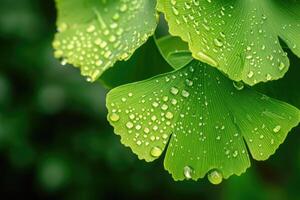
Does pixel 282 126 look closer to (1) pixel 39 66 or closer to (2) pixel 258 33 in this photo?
(2) pixel 258 33

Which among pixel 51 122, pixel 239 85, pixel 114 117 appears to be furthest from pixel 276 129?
pixel 51 122

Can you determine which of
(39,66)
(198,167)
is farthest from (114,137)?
(198,167)

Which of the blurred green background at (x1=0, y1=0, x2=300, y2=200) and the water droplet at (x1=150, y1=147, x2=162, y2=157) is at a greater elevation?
the water droplet at (x1=150, y1=147, x2=162, y2=157)

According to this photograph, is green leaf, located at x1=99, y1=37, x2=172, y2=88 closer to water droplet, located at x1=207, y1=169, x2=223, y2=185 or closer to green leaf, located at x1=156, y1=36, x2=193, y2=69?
green leaf, located at x1=156, y1=36, x2=193, y2=69

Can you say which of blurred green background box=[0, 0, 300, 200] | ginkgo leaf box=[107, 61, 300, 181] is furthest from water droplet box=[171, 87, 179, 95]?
blurred green background box=[0, 0, 300, 200]

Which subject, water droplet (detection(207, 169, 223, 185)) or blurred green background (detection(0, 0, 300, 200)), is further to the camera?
blurred green background (detection(0, 0, 300, 200))

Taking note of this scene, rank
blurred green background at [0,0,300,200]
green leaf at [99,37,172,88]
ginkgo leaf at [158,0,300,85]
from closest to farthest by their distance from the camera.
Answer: ginkgo leaf at [158,0,300,85] < green leaf at [99,37,172,88] < blurred green background at [0,0,300,200]

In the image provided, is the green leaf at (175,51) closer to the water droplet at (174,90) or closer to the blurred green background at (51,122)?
the water droplet at (174,90)
